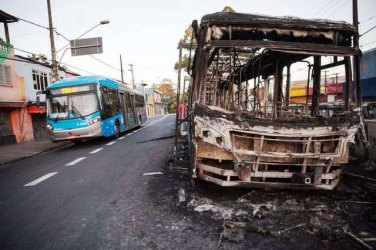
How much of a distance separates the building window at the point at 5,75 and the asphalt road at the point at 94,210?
12.0 metres

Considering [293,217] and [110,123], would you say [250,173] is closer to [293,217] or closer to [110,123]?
[293,217]

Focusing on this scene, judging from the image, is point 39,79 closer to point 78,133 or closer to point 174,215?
point 78,133

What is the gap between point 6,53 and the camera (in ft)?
55.4

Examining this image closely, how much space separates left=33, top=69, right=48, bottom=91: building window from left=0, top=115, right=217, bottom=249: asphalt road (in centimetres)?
1500

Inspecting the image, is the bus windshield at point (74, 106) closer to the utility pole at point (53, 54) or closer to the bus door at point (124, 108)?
the bus door at point (124, 108)

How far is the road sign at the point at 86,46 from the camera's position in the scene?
57.6 ft

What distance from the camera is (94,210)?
4.14 metres

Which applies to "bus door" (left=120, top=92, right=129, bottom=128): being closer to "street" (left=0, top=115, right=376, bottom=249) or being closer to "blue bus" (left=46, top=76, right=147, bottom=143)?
"blue bus" (left=46, top=76, right=147, bottom=143)

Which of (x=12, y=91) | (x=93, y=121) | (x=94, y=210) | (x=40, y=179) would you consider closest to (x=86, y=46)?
(x=12, y=91)

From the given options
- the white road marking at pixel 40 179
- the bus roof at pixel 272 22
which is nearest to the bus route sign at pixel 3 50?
the white road marking at pixel 40 179

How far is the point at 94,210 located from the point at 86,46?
1593 centimetres

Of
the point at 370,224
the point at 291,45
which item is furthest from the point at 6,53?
the point at 370,224

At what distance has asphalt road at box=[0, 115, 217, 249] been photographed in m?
3.18

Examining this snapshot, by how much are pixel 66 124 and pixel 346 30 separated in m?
10.4
